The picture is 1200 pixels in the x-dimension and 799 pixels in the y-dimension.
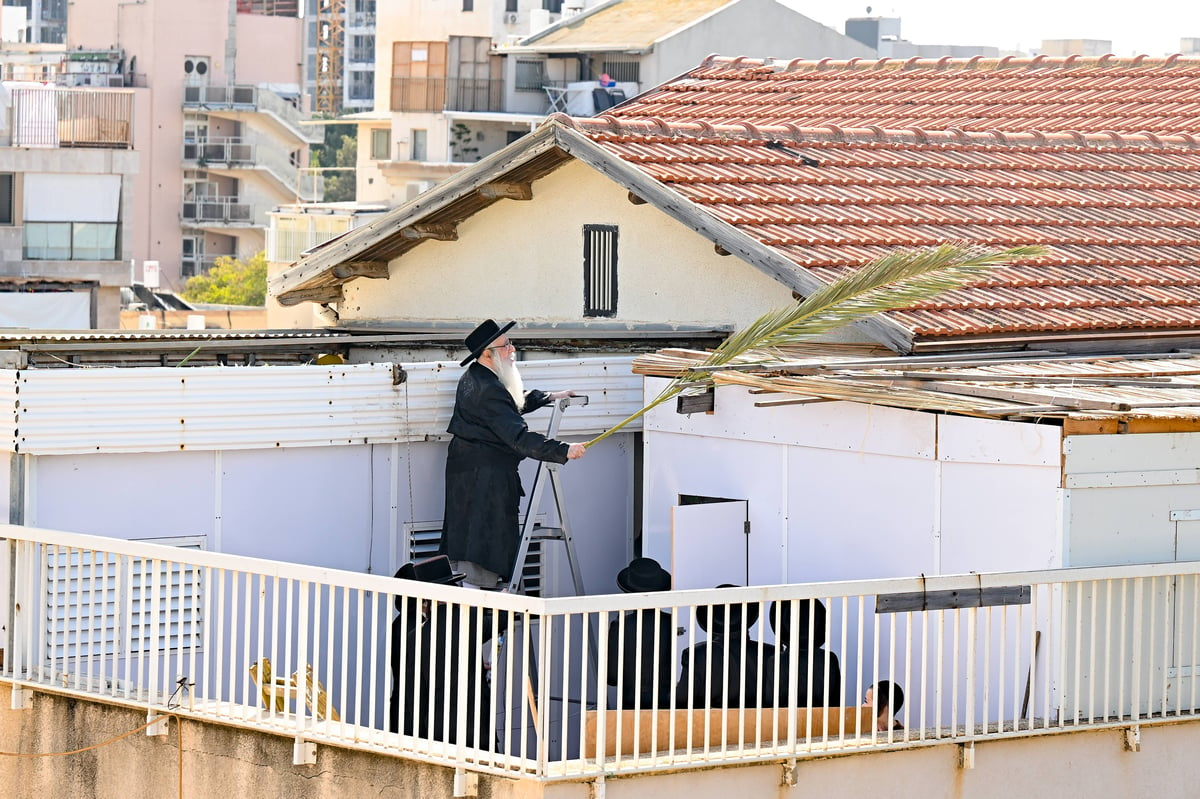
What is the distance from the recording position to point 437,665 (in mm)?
10008

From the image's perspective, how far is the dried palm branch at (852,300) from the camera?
11047 mm

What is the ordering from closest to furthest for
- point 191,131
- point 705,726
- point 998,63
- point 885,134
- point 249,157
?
point 705,726 < point 885,134 < point 998,63 < point 191,131 < point 249,157

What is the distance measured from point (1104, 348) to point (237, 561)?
6394 mm

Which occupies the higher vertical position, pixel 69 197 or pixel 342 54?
pixel 342 54

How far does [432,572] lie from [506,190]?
4.94 metres

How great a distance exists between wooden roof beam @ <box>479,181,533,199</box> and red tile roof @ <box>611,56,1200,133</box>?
9.84 ft

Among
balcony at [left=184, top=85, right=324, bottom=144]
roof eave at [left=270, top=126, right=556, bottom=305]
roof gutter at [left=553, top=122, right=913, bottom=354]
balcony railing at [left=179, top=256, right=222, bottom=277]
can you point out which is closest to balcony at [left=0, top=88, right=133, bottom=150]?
roof eave at [left=270, top=126, right=556, bottom=305]

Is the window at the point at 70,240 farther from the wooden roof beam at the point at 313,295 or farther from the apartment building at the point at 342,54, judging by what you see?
the apartment building at the point at 342,54

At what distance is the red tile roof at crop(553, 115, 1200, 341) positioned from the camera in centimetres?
1305

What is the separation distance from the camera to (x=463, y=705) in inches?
348

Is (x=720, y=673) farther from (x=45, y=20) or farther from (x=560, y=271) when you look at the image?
(x=45, y=20)

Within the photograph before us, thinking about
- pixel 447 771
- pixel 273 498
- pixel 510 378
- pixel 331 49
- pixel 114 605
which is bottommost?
pixel 447 771

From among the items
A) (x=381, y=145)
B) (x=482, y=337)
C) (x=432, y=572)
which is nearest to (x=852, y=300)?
(x=482, y=337)

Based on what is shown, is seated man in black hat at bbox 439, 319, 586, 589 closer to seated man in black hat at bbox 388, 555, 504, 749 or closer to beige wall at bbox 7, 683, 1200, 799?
seated man in black hat at bbox 388, 555, 504, 749
